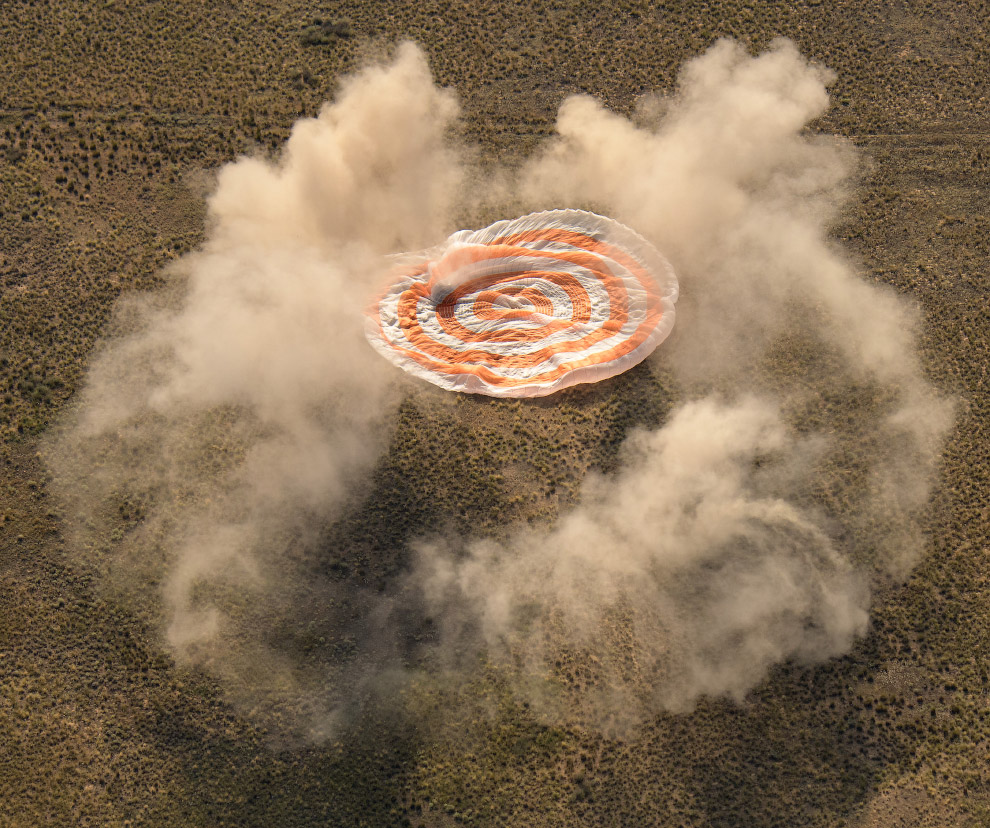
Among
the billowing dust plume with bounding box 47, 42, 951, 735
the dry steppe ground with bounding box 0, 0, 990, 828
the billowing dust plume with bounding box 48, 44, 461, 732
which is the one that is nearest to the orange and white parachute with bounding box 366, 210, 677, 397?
the billowing dust plume with bounding box 47, 42, 951, 735

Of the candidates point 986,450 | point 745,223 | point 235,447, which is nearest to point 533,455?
point 235,447

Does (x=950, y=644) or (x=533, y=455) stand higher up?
(x=533, y=455)

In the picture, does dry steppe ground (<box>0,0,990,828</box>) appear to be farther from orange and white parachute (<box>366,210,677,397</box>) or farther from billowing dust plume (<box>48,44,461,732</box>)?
orange and white parachute (<box>366,210,677,397</box>)

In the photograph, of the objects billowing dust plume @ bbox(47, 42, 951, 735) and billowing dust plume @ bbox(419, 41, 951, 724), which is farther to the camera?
billowing dust plume @ bbox(47, 42, 951, 735)

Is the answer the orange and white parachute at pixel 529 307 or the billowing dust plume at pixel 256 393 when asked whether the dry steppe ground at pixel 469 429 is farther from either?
the orange and white parachute at pixel 529 307

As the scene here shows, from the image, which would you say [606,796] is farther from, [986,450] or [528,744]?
[986,450]

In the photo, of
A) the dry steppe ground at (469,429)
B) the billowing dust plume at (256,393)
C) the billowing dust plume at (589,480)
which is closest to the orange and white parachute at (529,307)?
the billowing dust plume at (589,480)

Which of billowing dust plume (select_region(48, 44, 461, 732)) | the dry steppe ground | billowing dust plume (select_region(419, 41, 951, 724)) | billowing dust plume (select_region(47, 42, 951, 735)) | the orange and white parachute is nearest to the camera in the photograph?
the dry steppe ground
